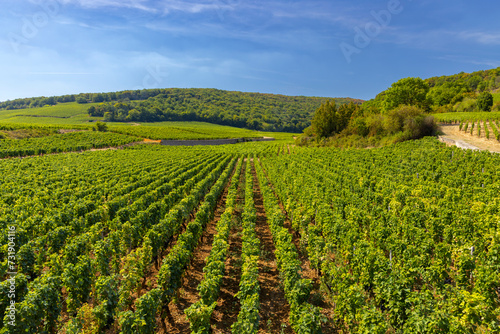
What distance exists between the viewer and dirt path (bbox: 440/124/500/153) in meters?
34.0

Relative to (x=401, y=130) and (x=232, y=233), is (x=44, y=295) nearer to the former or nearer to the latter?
(x=232, y=233)

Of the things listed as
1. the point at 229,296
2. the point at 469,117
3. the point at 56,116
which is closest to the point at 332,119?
the point at 469,117

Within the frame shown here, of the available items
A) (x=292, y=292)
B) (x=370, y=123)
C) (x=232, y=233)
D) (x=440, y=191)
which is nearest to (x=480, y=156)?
A: (x=440, y=191)

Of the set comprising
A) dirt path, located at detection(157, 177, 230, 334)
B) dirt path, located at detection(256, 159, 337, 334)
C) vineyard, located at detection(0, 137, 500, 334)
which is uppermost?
vineyard, located at detection(0, 137, 500, 334)

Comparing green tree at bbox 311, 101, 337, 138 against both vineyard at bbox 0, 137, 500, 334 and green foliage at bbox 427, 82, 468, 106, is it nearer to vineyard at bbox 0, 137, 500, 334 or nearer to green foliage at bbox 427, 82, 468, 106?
green foliage at bbox 427, 82, 468, 106

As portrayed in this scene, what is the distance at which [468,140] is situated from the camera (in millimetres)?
38781

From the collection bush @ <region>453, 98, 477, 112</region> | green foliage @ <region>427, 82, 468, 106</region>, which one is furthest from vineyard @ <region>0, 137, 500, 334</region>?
green foliage @ <region>427, 82, 468, 106</region>

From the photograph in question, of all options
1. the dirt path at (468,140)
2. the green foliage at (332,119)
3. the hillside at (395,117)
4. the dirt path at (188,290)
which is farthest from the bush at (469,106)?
the dirt path at (188,290)

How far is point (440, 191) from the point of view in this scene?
16.8 m

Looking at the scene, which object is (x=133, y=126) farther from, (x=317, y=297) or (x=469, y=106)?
(x=469, y=106)

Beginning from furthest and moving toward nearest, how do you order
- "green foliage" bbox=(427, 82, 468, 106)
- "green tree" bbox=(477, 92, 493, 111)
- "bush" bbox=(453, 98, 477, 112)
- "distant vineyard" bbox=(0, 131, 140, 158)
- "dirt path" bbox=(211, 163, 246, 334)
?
"green foliage" bbox=(427, 82, 468, 106)
"bush" bbox=(453, 98, 477, 112)
"green tree" bbox=(477, 92, 493, 111)
"distant vineyard" bbox=(0, 131, 140, 158)
"dirt path" bbox=(211, 163, 246, 334)

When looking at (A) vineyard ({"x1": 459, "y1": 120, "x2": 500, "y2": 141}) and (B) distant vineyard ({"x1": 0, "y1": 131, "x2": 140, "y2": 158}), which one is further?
(B) distant vineyard ({"x1": 0, "y1": 131, "x2": 140, "y2": 158})

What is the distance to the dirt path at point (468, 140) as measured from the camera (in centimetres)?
3400

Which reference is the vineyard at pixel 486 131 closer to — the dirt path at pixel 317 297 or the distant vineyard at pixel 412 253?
the distant vineyard at pixel 412 253
